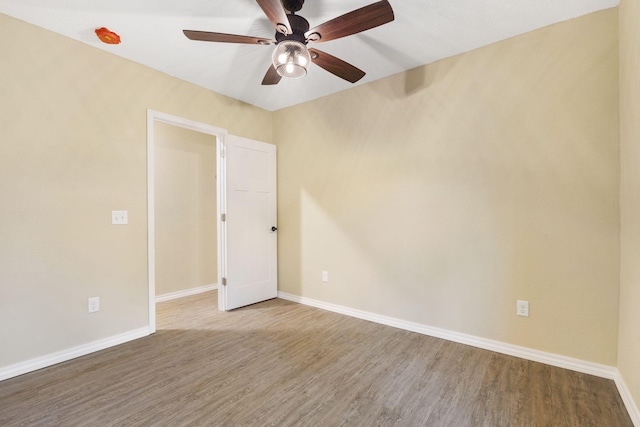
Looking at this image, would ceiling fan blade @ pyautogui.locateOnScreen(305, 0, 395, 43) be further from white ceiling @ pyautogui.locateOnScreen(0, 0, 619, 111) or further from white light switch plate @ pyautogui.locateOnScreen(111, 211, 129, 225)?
white light switch plate @ pyautogui.locateOnScreen(111, 211, 129, 225)

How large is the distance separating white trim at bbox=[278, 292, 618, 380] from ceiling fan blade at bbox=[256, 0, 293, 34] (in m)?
2.63

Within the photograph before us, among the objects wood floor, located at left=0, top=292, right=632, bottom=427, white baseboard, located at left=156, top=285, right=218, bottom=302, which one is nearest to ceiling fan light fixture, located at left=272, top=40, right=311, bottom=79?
wood floor, located at left=0, top=292, right=632, bottom=427

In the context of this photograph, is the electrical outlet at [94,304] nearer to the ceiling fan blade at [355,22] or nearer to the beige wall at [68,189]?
the beige wall at [68,189]

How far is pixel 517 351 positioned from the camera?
2.29 m

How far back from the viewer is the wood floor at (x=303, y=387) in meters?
1.65

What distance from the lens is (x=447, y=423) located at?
1.61 metres

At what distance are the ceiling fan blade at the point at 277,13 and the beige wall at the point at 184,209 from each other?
9.16 ft

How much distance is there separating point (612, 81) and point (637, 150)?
67 cm

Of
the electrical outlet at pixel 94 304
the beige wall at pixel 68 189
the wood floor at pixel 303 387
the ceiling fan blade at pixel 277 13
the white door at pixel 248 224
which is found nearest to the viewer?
the ceiling fan blade at pixel 277 13

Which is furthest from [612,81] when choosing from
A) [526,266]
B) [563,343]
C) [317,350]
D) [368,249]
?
[317,350]

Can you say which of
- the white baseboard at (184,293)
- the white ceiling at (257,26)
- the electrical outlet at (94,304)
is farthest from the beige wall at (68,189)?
the white baseboard at (184,293)

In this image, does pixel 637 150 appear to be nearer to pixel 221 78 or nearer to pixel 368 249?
pixel 368 249

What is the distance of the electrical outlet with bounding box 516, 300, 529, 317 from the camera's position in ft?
7.40

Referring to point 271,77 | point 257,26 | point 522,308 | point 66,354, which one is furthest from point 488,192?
point 66,354
